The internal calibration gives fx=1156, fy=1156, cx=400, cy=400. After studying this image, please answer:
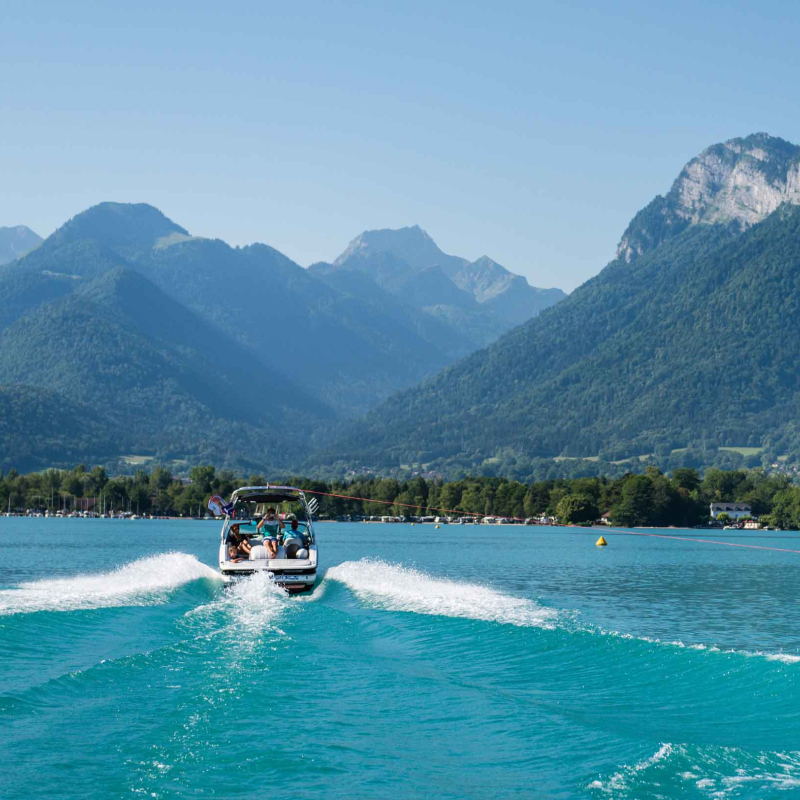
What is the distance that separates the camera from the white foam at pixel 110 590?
3141 cm

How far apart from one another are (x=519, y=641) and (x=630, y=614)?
15.6 meters

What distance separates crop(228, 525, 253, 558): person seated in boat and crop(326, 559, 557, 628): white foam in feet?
13.4

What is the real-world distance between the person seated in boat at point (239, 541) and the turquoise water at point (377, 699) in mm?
2884

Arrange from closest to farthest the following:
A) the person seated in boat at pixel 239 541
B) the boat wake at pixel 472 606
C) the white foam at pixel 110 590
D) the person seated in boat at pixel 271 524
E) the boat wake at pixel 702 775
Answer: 1. the boat wake at pixel 702 775
2. the boat wake at pixel 472 606
3. the white foam at pixel 110 590
4. the person seated in boat at pixel 239 541
5. the person seated in boat at pixel 271 524

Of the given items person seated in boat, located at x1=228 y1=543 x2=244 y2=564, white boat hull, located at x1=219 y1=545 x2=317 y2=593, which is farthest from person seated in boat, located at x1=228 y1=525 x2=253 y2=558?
white boat hull, located at x1=219 y1=545 x2=317 y2=593

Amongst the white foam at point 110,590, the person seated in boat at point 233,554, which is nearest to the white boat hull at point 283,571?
the person seated in boat at point 233,554

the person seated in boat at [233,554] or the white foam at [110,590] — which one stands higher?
the person seated in boat at [233,554]

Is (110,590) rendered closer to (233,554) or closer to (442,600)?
(233,554)

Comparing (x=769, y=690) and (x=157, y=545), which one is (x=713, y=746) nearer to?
(x=769, y=690)

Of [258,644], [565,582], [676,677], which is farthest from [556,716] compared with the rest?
[565,582]

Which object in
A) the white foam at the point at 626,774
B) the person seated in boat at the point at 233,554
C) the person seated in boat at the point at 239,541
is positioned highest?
the person seated in boat at the point at 239,541

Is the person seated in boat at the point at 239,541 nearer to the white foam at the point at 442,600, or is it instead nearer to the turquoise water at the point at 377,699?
the turquoise water at the point at 377,699

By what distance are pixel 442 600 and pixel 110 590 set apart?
35.2ft

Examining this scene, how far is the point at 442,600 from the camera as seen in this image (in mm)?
35375
